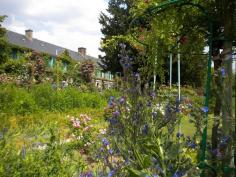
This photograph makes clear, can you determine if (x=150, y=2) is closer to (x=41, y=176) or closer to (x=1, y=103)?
(x=41, y=176)

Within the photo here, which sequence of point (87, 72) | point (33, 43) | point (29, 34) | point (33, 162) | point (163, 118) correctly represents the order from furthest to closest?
point (29, 34) → point (33, 43) → point (87, 72) → point (33, 162) → point (163, 118)

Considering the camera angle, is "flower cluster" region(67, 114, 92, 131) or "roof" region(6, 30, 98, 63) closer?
"flower cluster" region(67, 114, 92, 131)

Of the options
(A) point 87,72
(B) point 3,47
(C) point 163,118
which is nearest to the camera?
(C) point 163,118

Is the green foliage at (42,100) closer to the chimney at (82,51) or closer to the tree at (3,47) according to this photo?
the tree at (3,47)

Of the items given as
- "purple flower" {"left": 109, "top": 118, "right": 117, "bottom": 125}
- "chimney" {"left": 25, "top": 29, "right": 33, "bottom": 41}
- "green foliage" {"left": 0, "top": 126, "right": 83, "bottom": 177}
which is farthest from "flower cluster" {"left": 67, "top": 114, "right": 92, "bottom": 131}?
"chimney" {"left": 25, "top": 29, "right": 33, "bottom": 41}

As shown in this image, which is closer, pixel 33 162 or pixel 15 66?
pixel 33 162

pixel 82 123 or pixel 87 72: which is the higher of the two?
pixel 87 72

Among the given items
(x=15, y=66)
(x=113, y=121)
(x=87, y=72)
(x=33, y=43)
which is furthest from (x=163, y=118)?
(x=33, y=43)

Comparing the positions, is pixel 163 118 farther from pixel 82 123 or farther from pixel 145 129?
pixel 82 123

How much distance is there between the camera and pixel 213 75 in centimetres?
302

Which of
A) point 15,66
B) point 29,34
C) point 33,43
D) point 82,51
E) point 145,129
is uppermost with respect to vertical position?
point 29,34

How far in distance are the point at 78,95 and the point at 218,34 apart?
13965 millimetres

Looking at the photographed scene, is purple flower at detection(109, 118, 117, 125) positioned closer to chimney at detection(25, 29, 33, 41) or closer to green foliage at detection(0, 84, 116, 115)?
green foliage at detection(0, 84, 116, 115)

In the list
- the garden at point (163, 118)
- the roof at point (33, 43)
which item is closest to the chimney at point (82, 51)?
Result: the roof at point (33, 43)
